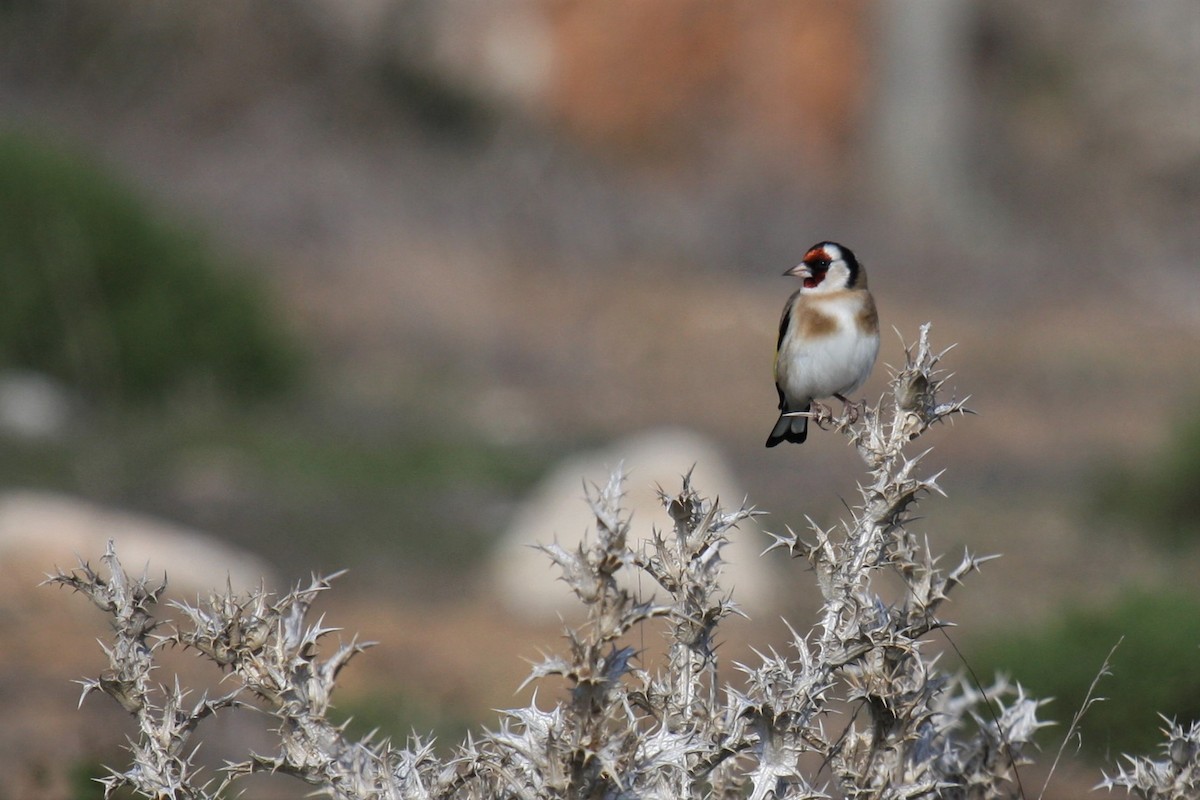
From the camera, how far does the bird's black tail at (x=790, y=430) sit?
15.0ft

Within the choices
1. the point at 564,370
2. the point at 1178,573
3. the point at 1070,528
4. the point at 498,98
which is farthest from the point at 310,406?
the point at 498,98

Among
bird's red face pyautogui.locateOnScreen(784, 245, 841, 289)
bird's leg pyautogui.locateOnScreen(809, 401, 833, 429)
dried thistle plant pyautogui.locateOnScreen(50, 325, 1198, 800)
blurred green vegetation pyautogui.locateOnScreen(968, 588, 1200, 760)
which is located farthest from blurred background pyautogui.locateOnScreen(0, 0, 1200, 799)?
dried thistle plant pyautogui.locateOnScreen(50, 325, 1198, 800)

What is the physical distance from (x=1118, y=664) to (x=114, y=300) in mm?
10418

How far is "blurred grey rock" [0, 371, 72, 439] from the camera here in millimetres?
12859

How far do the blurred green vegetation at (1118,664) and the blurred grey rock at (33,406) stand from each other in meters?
8.09

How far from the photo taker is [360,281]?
18984 mm

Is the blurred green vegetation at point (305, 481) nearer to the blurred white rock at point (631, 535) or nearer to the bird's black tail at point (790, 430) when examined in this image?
the blurred white rock at point (631, 535)

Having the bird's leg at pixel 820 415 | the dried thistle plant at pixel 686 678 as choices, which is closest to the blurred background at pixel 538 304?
the bird's leg at pixel 820 415

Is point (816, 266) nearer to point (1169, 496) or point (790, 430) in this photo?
point (790, 430)

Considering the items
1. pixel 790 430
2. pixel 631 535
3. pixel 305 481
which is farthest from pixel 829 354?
pixel 305 481

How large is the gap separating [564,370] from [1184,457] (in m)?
7.17

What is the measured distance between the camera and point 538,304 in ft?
64.0

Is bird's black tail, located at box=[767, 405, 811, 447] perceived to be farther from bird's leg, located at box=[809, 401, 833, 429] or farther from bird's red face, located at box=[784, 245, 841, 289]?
bird's red face, located at box=[784, 245, 841, 289]

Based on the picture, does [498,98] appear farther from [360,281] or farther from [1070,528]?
[1070,528]
